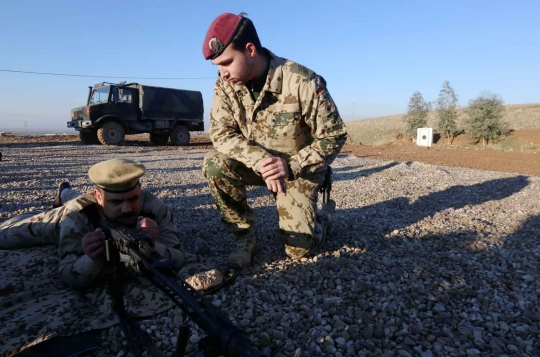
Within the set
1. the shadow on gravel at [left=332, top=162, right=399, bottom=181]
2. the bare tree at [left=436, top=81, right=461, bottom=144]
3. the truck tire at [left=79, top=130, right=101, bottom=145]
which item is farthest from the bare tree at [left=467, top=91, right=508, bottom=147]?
the truck tire at [left=79, top=130, right=101, bottom=145]

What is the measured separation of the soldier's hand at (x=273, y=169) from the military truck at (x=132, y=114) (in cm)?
1646

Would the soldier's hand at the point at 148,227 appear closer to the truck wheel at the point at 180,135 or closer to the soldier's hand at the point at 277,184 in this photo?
the soldier's hand at the point at 277,184

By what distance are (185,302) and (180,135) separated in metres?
20.0

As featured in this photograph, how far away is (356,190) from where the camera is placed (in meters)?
7.52

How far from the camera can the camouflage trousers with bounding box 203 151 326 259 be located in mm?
3252

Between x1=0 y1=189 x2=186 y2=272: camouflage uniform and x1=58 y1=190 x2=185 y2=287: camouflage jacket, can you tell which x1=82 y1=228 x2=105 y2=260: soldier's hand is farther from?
x1=0 y1=189 x2=186 y2=272: camouflage uniform

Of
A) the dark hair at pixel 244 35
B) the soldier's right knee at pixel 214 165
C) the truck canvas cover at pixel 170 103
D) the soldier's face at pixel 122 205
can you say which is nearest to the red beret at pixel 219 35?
the dark hair at pixel 244 35

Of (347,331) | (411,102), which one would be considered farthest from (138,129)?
(411,102)

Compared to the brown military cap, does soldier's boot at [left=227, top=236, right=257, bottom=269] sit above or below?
below

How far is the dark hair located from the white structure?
25.6 metres

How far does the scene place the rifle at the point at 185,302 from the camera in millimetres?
1150

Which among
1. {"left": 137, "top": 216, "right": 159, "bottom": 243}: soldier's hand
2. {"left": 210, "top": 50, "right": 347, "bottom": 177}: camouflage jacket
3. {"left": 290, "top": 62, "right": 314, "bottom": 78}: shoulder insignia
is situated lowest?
{"left": 137, "top": 216, "right": 159, "bottom": 243}: soldier's hand

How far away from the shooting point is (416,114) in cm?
3275

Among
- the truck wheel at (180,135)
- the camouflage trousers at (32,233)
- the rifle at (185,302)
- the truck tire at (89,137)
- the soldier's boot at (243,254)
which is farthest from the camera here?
the truck wheel at (180,135)
